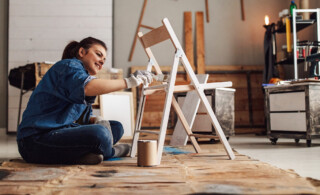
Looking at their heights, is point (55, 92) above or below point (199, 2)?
below

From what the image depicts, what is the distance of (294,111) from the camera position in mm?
3082

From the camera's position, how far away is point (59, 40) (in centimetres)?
498

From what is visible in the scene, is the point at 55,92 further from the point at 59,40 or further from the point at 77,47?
the point at 59,40

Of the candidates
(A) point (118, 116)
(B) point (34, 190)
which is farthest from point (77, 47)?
(A) point (118, 116)

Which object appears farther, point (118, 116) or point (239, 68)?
point (239, 68)

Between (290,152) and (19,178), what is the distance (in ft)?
6.49

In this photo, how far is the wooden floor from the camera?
1.23m

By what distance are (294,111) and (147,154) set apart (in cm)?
186

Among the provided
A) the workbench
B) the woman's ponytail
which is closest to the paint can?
the woman's ponytail

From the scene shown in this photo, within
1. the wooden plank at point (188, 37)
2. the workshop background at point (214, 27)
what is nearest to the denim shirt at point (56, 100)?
the workshop background at point (214, 27)

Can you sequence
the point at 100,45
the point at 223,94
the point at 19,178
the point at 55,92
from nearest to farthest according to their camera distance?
the point at 19,178, the point at 55,92, the point at 100,45, the point at 223,94

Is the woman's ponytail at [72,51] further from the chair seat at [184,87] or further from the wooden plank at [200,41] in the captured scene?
the wooden plank at [200,41]

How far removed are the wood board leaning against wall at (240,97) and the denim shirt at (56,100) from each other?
3.14 meters

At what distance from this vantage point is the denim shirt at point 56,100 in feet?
5.79
